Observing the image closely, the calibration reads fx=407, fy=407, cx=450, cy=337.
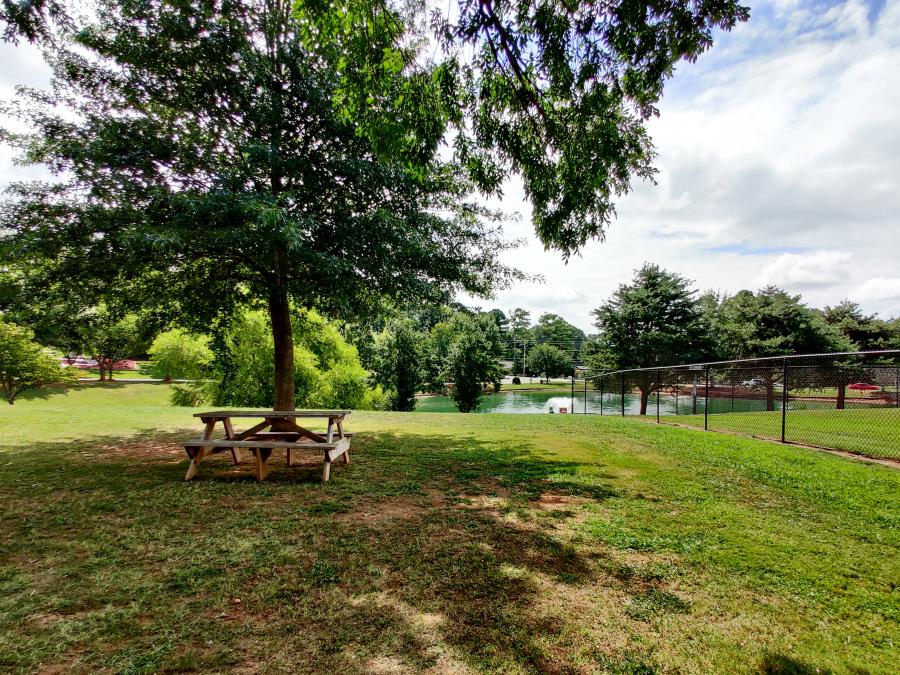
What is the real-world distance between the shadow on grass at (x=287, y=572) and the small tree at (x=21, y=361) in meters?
16.1

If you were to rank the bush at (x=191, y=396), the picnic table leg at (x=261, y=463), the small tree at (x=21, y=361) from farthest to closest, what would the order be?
the bush at (x=191, y=396), the small tree at (x=21, y=361), the picnic table leg at (x=261, y=463)

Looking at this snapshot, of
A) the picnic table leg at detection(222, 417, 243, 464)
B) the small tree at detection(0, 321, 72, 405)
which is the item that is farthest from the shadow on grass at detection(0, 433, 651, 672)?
the small tree at detection(0, 321, 72, 405)

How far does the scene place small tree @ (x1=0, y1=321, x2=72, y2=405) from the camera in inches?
642

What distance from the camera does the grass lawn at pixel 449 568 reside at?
2234 millimetres

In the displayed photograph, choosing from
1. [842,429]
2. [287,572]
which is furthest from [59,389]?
[842,429]

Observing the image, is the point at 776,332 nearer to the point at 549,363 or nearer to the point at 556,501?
the point at 556,501

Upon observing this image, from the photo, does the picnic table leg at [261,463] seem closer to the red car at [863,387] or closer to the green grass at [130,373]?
the red car at [863,387]

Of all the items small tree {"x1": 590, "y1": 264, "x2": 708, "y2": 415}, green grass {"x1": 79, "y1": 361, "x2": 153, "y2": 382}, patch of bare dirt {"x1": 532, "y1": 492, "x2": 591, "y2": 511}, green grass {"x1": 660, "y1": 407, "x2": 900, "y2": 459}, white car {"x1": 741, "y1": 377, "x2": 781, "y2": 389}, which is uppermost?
small tree {"x1": 590, "y1": 264, "x2": 708, "y2": 415}

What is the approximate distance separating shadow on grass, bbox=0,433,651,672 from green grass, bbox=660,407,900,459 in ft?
18.0

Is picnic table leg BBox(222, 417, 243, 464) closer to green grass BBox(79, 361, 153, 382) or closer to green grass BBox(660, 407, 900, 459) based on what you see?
green grass BBox(660, 407, 900, 459)

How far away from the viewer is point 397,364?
29.9m

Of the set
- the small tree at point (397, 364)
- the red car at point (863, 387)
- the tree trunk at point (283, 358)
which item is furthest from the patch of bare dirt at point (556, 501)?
the small tree at point (397, 364)

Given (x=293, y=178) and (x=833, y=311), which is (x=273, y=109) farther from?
(x=833, y=311)

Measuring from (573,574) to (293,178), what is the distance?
739 centimetres
